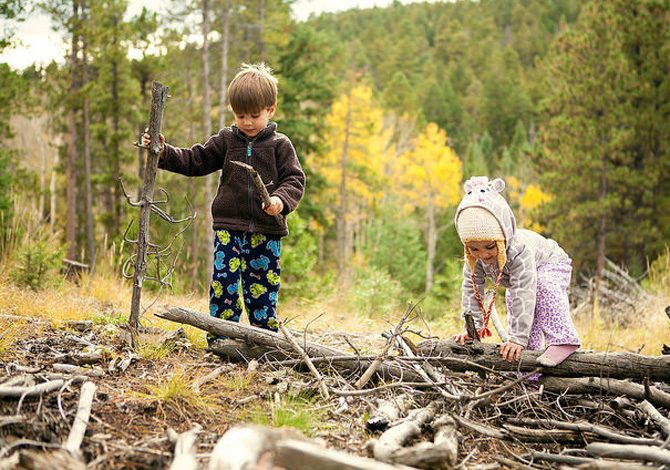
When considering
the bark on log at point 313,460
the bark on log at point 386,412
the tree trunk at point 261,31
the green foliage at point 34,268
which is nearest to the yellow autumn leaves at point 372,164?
the tree trunk at point 261,31

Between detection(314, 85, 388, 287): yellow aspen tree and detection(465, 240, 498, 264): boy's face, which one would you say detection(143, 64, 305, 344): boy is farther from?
detection(314, 85, 388, 287): yellow aspen tree

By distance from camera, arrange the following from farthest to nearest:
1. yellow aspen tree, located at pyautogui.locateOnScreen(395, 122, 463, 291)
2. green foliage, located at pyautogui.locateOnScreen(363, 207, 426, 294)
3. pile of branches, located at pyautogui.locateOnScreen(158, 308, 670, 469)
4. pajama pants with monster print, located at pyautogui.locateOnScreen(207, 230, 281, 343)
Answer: yellow aspen tree, located at pyautogui.locateOnScreen(395, 122, 463, 291) → green foliage, located at pyautogui.locateOnScreen(363, 207, 426, 294) → pajama pants with monster print, located at pyautogui.locateOnScreen(207, 230, 281, 343) → pile of branches, located at pyautogui.locateOnScreen(158, 308, 670, 469)

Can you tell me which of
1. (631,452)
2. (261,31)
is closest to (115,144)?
(261,31)

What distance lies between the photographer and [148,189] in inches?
129

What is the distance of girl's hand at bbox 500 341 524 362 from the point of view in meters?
3.05

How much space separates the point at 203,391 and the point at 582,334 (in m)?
4.23

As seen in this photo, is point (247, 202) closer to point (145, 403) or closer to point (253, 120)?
point (253, 120)

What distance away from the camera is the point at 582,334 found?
5664 mm

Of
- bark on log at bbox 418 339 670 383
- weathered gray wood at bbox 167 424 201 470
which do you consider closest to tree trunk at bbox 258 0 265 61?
bark on log at bbox 418 339 670 383

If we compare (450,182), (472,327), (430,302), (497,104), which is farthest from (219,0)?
(497,104)

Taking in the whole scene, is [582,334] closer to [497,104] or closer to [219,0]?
[219,0]

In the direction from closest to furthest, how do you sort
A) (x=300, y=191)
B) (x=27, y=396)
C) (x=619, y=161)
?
1. (x=27, y=396)
2. (x=300, y=191)
3. (x=619, y=161)

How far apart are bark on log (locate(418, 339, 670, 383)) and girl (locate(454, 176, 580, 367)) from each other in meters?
0.06

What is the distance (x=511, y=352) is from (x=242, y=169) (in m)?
1.99
